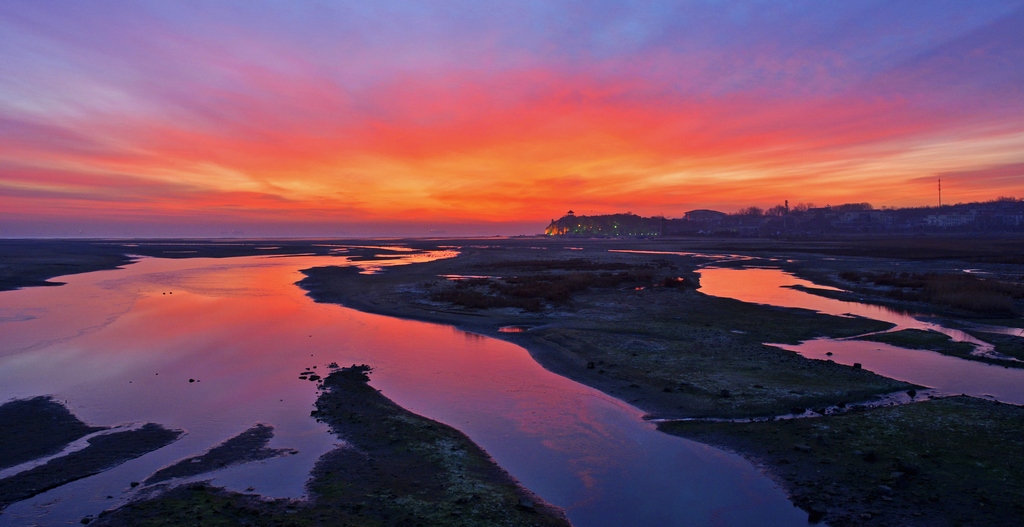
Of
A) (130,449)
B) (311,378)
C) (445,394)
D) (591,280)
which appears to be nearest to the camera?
(130,449)

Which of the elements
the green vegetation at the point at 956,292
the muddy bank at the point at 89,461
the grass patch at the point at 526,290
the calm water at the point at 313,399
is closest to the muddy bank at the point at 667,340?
the grass patch at the point at 526,290

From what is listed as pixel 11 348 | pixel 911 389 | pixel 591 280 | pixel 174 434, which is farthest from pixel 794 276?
pixel 11 348

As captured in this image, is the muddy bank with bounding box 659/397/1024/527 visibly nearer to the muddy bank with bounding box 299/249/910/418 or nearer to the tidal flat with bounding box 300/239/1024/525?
the tidal flat with bounding box 300/239/1024/525

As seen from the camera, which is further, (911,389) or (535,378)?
(535,378)

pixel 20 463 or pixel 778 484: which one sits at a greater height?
pixel 20 463

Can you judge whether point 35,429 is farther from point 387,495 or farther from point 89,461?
point 387,495

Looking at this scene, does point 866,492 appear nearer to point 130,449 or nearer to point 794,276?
point 130,449
